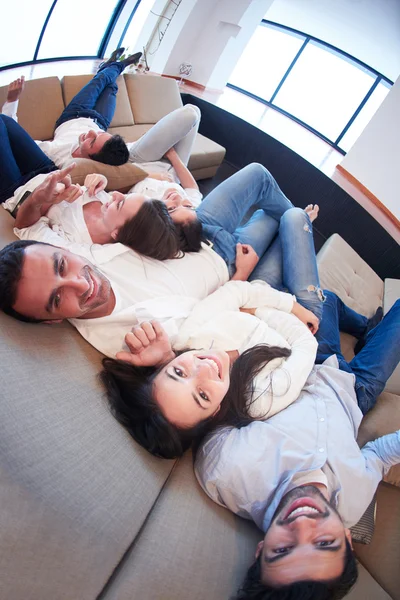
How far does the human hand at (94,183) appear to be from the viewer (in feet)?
5.32

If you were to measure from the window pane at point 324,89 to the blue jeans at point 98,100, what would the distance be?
4.59 m

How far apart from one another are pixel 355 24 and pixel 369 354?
17.0ft

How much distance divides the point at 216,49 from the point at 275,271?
4363mm

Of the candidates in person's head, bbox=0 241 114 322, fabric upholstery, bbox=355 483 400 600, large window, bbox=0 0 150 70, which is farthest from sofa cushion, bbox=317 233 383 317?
large window, bbox=0 0 150 70

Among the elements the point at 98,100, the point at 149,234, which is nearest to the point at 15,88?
the point at 98,100

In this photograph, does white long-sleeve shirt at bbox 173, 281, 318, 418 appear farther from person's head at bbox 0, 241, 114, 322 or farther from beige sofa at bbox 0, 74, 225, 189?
beige sofa at bbox 0, 74, 225, 189

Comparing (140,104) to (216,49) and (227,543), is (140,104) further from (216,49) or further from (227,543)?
(227,543)

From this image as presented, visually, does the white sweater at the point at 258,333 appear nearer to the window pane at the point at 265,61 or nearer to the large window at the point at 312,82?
the large window at the point at 312,82

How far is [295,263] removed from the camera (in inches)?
73.5

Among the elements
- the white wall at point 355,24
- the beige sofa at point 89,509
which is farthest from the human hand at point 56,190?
the white wall at point 355,24

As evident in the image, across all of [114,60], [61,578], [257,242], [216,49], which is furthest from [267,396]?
[216,49]

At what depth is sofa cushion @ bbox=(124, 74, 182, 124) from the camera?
3234mm

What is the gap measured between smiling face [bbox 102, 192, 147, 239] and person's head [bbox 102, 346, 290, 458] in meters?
0.70

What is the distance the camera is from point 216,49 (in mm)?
4547
